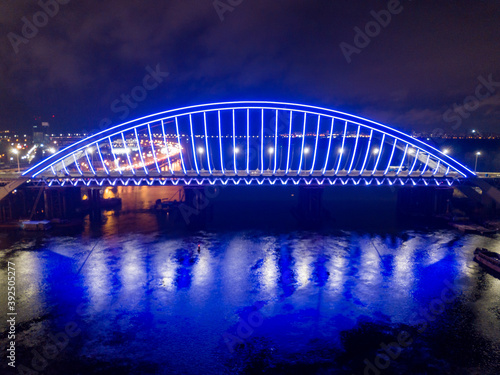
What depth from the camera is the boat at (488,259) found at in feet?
72.2

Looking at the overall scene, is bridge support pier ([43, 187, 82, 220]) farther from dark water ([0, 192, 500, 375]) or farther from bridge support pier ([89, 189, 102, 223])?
dark water ([0, 192, 500, 375])

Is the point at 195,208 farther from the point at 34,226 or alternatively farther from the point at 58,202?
the point at 34,226

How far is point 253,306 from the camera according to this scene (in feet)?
57.8

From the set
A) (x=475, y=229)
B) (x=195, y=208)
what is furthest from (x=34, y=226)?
(x=475, y=229)

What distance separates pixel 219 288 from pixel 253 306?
315cm

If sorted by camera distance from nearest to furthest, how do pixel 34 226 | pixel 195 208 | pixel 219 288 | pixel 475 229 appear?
1. pixel 219 288
2. pixel 475 229
3. pixel 34 226
4. pixel 195 208

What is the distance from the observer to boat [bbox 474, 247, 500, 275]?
2200cm

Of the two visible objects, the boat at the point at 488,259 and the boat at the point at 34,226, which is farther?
the boat at the point at 34,226

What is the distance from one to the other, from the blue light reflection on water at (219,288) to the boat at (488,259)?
0.80 metres

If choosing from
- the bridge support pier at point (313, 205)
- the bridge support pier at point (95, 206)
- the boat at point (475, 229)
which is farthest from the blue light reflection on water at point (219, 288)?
the bridge support pier at point (313, 205)

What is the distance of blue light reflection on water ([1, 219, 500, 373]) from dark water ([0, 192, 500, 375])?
0.08 m

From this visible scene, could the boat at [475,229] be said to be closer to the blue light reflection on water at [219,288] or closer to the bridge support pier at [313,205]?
the blue light reflection on water at [219,288]

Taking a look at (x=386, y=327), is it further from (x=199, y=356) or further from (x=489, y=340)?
(x=199, y=356)

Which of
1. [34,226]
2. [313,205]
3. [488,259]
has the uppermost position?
[313,205]
